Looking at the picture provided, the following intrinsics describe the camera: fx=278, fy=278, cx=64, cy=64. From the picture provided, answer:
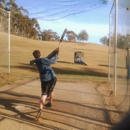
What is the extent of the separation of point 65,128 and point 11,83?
6925mm

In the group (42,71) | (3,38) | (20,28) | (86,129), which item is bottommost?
(86,129)

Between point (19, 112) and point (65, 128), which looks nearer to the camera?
point (65, 128)

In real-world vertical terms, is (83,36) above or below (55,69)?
above

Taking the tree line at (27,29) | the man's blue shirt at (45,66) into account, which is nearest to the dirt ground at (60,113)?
the man's blue shirt at (45,66)

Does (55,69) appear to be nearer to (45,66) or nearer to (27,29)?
(45,66)

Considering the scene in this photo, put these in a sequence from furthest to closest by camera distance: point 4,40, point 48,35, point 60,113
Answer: point 48,35, point 4,40, point 60,113

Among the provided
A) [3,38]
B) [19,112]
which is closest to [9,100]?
[19,112]

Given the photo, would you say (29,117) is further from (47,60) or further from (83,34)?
(83,34)

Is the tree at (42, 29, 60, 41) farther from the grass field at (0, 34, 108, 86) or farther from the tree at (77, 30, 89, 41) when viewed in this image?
the grass field at (0, 34, 108, 86)

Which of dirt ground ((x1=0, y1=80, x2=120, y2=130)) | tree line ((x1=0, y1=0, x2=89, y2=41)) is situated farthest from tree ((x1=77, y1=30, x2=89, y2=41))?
dirt ground ((x1=0, y1=80, x2=120, y2=130))

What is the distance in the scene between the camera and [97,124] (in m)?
5.81

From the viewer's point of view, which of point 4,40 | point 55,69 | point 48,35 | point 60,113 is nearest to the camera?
point 60,113

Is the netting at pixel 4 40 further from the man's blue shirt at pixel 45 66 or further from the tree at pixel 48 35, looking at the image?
the tree at pixel 48 35

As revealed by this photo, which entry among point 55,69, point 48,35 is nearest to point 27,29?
point 48,35
